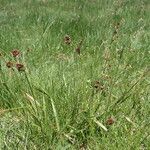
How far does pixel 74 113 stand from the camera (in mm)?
3307

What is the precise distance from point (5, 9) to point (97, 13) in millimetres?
2283

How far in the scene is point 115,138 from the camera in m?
3.03

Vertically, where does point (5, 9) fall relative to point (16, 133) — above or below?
below

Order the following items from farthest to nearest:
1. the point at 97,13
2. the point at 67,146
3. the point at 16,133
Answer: the point at 97,13, the point at 16,133, the point at 67,146

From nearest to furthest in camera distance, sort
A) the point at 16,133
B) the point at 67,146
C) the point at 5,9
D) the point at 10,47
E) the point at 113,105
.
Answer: the point at 67,146 → the point at 16,133 → the point at 113,105 → the point at 10,47 → the point at 5,9

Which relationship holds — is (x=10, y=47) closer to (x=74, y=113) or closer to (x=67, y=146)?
(x=74, y=113)

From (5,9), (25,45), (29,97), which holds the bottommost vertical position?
(5,9)

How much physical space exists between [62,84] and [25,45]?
177cm

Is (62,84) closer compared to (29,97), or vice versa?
(29,97)

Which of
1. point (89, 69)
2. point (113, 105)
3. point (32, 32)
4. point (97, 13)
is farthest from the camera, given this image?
point (97, 13)

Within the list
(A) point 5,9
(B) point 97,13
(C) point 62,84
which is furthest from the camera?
(A) point 5,9

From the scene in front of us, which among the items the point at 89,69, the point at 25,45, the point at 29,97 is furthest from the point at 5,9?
the point at 29,97

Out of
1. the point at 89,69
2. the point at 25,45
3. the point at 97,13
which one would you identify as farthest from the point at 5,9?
the point at 89,69

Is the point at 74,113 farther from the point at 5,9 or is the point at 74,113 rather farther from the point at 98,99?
the point at 5,9
